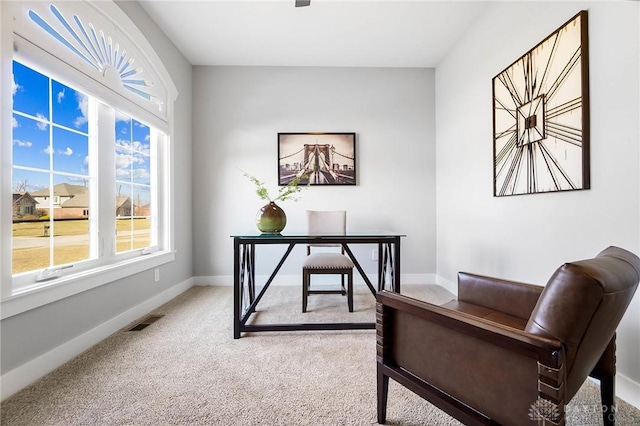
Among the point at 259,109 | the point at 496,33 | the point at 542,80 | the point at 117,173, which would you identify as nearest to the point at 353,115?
the point at 259,109

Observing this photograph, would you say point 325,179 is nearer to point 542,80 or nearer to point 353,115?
point 353,115

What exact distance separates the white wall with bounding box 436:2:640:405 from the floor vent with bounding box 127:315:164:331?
2.93 meters

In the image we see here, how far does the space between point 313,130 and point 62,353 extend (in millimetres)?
3020

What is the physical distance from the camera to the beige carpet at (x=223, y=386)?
1.23 m

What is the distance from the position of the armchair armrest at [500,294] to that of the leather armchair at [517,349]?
30 cm

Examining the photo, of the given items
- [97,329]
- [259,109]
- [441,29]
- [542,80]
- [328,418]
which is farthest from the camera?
[259,109]

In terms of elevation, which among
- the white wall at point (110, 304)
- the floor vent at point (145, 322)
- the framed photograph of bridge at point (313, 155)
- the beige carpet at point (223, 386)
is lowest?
the beige carpet at point (223, 386)

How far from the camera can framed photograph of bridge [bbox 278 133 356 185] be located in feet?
11.3

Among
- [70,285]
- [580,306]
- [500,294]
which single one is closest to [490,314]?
[500,294]

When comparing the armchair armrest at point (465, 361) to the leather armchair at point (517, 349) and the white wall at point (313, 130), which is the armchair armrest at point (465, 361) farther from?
the white wall at point (313, 130)

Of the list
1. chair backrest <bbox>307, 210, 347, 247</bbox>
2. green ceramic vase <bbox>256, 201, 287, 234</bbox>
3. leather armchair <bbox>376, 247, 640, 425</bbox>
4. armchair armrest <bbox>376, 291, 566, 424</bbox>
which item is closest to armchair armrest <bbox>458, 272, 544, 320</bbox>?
leather armchair <bbox>376, 247, 640, 425</bbox>

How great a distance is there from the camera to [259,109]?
11.3 feet

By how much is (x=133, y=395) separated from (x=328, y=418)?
999 millimetres

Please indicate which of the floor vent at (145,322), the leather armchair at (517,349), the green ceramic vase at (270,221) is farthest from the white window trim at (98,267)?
the leather armchair at (517,349)
